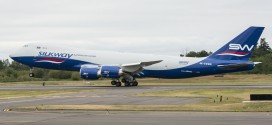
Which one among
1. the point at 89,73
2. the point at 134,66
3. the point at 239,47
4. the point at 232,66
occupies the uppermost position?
the point at 239,47

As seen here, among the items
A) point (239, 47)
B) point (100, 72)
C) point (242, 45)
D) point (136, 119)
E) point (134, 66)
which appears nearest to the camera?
point (136, 119)

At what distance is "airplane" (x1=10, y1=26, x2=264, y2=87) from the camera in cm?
5931

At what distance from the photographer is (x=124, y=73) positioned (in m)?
59.1

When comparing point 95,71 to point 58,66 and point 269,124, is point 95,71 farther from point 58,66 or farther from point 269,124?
point 269,124

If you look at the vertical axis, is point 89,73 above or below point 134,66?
below

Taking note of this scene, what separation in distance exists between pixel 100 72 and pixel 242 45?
51.6 feet

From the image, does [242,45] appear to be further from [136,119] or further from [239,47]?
[136,119]

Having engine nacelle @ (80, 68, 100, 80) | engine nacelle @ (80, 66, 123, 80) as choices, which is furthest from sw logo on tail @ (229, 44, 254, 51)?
engine nacelle @ (80, 68, 100, 80)

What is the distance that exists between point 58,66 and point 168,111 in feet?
113

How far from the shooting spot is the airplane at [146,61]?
59312 mm

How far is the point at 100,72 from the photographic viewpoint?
57.5 m

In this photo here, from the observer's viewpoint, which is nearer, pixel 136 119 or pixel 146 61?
pixel 136 119

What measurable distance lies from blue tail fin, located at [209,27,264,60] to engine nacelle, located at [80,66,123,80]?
12.2 m

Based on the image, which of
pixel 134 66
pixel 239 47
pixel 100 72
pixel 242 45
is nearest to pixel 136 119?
pixel 100 72
